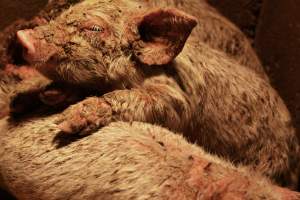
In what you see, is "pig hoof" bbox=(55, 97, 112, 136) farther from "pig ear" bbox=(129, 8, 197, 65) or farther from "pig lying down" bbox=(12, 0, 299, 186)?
"pig ear" bbox=(129, 8, 197, 65)

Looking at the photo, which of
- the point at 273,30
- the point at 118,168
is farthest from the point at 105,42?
the point at 273,30

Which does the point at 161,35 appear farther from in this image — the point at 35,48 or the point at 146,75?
the point at 35,48

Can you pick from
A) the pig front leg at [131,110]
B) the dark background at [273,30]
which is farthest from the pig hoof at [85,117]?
the dark background at [273,30]

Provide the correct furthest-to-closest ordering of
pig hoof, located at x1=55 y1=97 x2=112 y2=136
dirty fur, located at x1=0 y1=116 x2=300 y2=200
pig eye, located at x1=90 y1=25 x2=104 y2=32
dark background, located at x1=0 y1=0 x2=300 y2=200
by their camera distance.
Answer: dark background, located at x1=0 y1=0 x2=300 y2=200 < pig eye, located at x1=90 y1=25 x2=104 y2=32 < pig hoof, located at x1=55 y1=97 x2=112 y2=136 < dirty fur, located at x1=0 y1=116 x2=300 y2=200

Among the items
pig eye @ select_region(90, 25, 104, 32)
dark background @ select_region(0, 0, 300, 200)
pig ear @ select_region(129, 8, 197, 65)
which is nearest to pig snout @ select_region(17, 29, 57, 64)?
pig eye @ select_region(90, 25, 104, 32)

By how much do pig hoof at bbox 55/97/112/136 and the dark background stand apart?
3.41 ft

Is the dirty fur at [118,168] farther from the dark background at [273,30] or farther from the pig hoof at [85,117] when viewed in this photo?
the dark background at [273,30]

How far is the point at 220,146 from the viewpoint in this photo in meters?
2.54

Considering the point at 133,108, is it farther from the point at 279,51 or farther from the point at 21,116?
the point at 279,51

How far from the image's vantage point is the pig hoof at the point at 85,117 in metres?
2.00

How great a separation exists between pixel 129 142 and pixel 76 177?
0.66 feet

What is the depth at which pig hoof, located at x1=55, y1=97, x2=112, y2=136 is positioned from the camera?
6.56 feet

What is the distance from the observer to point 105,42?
2133 mm

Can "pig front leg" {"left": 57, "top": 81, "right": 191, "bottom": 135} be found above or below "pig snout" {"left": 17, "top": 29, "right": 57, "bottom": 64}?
below
